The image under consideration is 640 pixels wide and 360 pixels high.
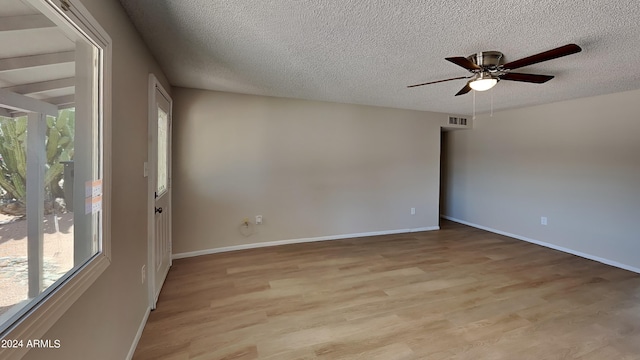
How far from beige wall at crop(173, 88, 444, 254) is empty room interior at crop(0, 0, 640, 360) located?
0.10 feet

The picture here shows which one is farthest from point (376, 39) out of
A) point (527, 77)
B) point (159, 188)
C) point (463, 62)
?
point (159, 188)

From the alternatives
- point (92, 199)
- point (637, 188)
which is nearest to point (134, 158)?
point (92, 199)

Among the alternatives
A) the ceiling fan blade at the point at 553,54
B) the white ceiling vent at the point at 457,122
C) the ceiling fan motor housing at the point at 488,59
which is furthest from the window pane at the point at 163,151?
the white ceiling vent at the point at 457,122

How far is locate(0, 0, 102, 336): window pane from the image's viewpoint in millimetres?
767

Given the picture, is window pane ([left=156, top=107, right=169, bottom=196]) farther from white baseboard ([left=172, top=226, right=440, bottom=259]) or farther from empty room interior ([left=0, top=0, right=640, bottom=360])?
white baseboard ([left=172, top=226, right=440, bottom=259])

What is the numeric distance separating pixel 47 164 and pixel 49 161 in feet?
0.05

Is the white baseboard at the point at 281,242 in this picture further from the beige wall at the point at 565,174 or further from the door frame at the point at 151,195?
the beige wall at the point at 565,174

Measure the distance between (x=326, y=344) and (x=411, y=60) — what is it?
249cm

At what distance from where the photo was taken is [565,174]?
381cm

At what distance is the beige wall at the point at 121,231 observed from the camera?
43.4 inches

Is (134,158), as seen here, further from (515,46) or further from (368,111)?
(368,111)

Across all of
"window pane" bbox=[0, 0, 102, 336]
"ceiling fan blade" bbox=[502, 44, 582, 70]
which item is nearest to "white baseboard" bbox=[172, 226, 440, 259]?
"window pane" bbox=[0, 0, 102, 336]

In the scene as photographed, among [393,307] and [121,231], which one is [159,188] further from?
[393,307]

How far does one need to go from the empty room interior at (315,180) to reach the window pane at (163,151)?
0.04 metres
